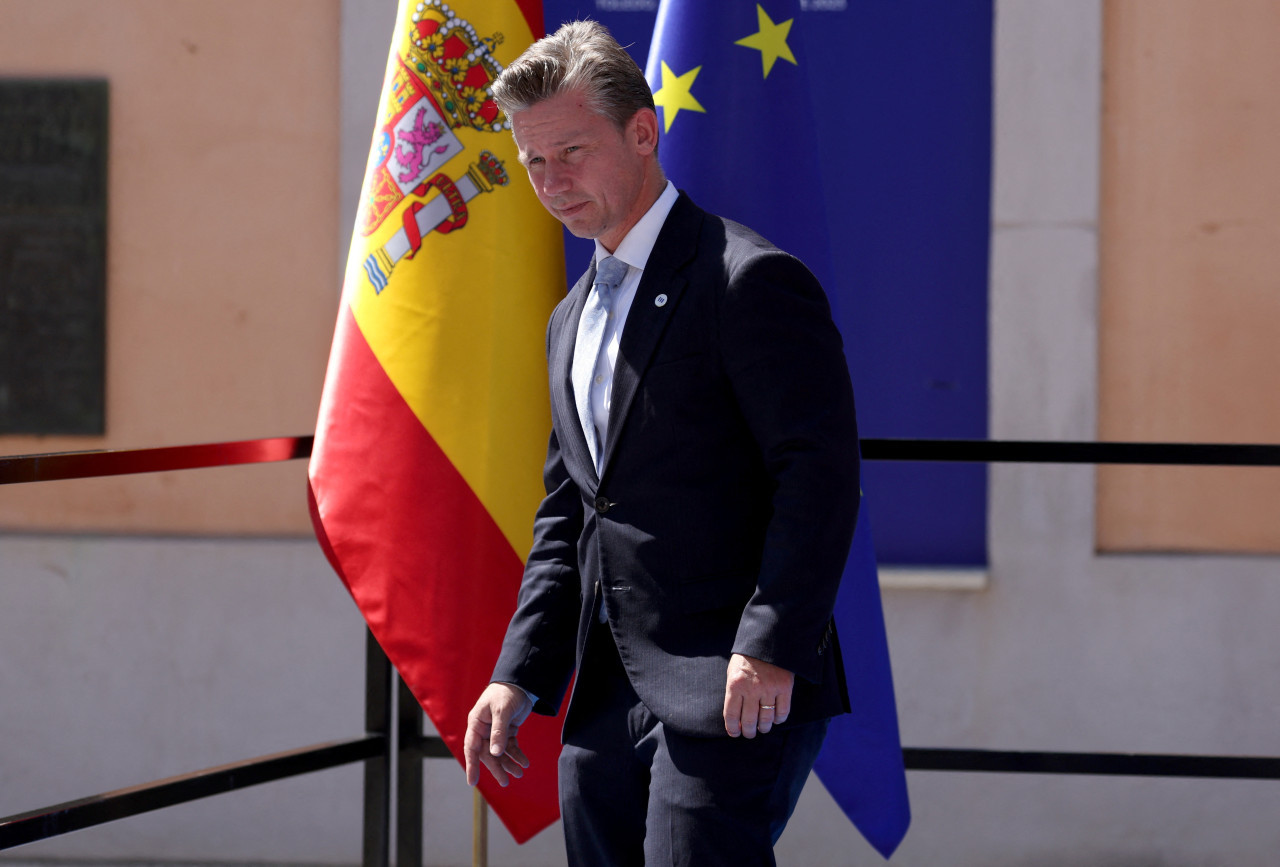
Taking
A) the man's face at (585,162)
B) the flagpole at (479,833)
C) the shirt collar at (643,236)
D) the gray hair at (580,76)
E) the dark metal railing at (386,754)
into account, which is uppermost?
the gray hair at (580,76)

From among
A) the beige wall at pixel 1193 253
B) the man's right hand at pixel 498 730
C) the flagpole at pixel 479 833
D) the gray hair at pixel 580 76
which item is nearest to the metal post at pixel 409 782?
the flagpole at pixel 479 833

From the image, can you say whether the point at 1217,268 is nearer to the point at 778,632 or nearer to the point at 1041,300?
the point at 1041,300

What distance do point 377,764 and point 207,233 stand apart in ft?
7.11

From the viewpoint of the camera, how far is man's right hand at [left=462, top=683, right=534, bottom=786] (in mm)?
1656

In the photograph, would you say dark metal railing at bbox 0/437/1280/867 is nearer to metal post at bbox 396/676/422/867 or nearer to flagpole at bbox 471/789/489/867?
metal post at bbox 396/676/422/867

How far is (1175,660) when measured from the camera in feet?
11.9

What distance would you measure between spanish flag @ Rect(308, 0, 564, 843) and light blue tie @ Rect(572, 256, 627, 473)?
2.45 feet

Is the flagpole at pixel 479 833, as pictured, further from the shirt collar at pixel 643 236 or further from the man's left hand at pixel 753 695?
the shirt collar at pixel 643 236

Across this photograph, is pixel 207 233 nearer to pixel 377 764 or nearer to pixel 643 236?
pixel 377 764

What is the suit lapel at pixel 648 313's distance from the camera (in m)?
1.49

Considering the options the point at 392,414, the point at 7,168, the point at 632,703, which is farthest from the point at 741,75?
the point at 7,168

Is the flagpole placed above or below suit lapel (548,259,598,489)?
below

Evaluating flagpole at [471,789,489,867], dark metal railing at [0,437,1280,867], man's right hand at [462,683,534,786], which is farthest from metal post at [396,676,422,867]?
man's right hand at [462,683,534,786]

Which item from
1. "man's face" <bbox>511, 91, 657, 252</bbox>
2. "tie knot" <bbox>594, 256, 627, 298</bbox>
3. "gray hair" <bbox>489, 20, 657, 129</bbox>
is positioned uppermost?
"gray hair" <bbox>489, 20, 657, 129</bbox>
